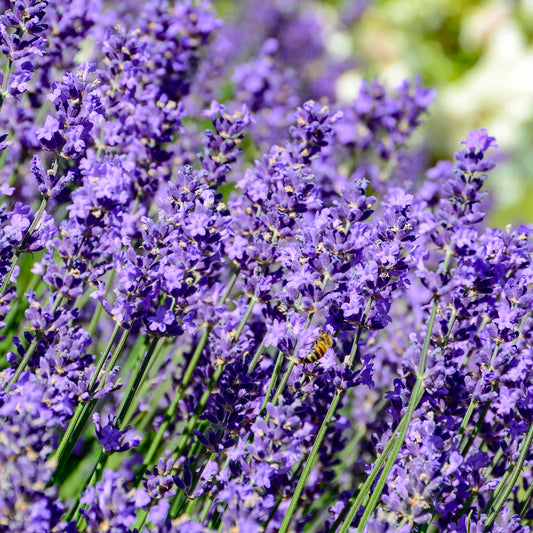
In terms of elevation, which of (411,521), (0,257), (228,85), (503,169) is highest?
(503,169)

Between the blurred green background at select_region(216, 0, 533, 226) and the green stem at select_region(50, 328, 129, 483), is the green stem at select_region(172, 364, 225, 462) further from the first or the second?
the blurred green background at select_region(216, 0, 533, 226)

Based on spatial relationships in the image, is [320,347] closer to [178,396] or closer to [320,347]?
[320,347]

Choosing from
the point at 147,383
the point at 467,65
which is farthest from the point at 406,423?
the point at 467,65

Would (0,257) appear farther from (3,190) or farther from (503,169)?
(503,169)

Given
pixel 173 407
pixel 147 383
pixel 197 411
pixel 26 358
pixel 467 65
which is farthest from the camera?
pixel 467 65

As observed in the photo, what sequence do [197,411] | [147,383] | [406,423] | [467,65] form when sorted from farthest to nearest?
[467,65], [147,383], [197,411], [406,423]

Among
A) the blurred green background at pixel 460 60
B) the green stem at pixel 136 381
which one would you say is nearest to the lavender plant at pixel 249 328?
the green stem at pixel 136 381

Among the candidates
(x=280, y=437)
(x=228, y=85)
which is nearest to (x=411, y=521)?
(x=280, y=437)

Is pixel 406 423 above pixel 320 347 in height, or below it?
below

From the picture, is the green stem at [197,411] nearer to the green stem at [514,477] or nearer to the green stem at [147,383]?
the green stem at [147,383]
